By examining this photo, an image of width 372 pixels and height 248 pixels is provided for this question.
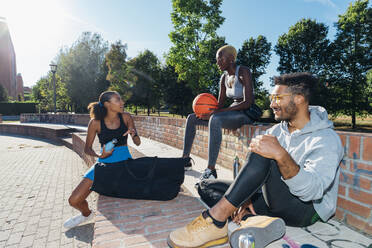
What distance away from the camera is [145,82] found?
36438 mm

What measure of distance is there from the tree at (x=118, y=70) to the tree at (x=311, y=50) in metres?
23.5

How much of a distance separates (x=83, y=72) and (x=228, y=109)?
32884mm

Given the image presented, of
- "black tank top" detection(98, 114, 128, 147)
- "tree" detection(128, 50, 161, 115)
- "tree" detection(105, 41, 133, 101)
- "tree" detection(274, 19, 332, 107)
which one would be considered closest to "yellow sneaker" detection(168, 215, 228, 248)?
"black tank top" detection(98, 114, 128, 147)

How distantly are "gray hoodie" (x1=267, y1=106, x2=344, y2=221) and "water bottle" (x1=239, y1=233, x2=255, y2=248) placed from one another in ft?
1.48

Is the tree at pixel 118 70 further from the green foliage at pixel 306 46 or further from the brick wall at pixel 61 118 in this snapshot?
the green foliage at pixel 306 46

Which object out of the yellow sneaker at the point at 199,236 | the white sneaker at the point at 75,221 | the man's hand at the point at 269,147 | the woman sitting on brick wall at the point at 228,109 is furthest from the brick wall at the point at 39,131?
the man's hand at the point at 269,147

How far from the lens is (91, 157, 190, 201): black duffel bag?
2.71 meters

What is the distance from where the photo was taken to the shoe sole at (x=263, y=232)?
63.7 inches

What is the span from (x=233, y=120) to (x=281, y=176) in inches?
79.5

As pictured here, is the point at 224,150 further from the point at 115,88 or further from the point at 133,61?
the point at 133,61

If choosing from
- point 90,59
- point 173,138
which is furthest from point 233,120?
point 90,59

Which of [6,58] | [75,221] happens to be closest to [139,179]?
[75,221]

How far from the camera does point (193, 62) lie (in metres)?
22.9

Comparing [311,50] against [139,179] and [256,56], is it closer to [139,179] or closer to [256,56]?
[256,56]
